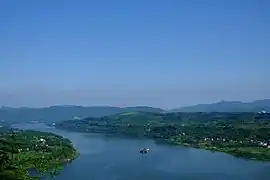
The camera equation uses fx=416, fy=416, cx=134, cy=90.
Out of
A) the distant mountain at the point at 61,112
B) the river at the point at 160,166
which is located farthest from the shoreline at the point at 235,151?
the distant mountain at the point at 61,112

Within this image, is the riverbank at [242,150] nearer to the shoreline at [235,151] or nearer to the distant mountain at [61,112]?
the shoreline at [235,151]

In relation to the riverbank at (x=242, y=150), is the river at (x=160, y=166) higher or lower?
lower

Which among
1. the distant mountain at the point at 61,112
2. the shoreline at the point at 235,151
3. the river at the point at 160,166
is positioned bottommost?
the river at the point at 160,166

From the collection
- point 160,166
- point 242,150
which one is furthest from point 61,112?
point 160,166

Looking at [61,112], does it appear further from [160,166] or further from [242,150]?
[160,166]

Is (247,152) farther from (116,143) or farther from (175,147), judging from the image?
(116,143)

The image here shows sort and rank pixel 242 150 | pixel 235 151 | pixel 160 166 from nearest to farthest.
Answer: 1. pixel 160 166
2. pixel 235 151
3. pixel 242 150

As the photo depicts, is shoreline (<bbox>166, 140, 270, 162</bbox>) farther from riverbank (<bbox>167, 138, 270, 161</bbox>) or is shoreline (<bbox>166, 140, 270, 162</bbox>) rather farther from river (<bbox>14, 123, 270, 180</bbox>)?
river (<bbox>14, 123, 270, 180</bbox>)

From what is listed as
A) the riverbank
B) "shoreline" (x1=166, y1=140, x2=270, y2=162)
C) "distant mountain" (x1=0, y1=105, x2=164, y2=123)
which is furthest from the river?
"distant mountain" (x1=0, y1=105, x2=164, y2=123)

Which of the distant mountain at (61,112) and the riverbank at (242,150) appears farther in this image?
the distant mountain at (61,112)
